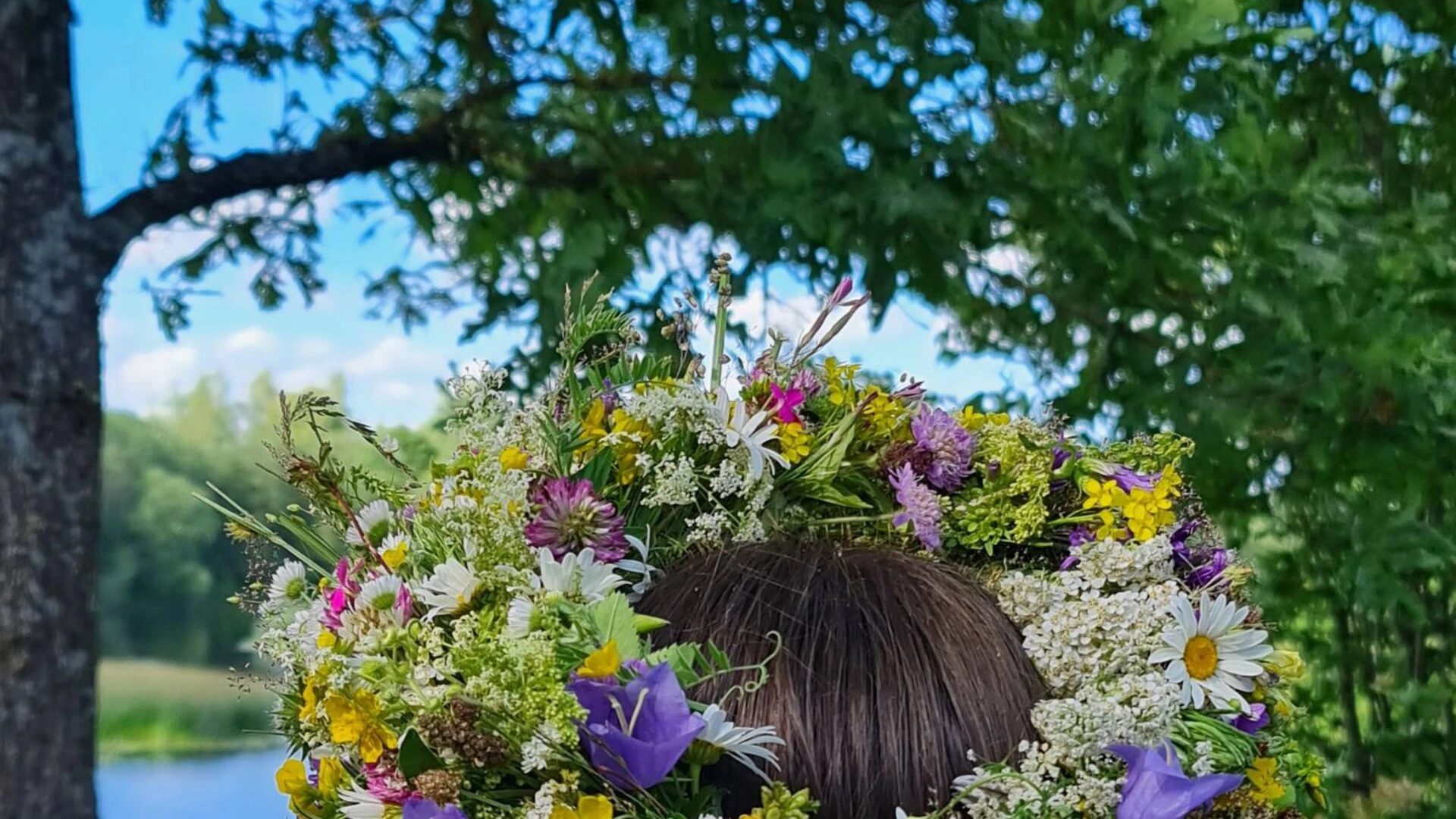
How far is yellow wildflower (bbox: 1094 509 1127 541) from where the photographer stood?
3.17 ft

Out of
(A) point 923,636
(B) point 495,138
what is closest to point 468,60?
(B) point 495,138

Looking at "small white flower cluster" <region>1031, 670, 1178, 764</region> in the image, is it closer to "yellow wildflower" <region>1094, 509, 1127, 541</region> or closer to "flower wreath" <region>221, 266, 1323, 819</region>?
"flower wreath" <region>221, 266, 1323, 819</region>

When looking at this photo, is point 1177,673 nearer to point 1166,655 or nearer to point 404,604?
point 1166,655

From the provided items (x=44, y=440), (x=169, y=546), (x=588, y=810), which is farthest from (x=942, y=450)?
(x=169, y=546)

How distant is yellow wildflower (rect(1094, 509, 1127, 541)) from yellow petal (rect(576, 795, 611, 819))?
0.49 meters

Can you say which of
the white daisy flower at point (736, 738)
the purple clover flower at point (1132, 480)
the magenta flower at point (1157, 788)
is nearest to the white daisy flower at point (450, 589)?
the white daisy flower at point (736, 738)

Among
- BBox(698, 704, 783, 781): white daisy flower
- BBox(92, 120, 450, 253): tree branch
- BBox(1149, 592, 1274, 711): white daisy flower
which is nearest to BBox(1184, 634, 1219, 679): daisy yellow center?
BBox(1149, 592, 1274, 711): white daisy flower

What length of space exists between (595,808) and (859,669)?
8.8 inches

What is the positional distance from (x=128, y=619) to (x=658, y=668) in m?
4.02

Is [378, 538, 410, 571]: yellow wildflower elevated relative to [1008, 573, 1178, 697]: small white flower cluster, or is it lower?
elevated

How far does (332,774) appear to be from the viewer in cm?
91

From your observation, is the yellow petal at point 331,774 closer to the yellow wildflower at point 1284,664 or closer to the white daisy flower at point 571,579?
the white daisy flower at point 571,579

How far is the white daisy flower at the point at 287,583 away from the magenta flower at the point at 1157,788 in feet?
2.32

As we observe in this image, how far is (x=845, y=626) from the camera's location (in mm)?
848
